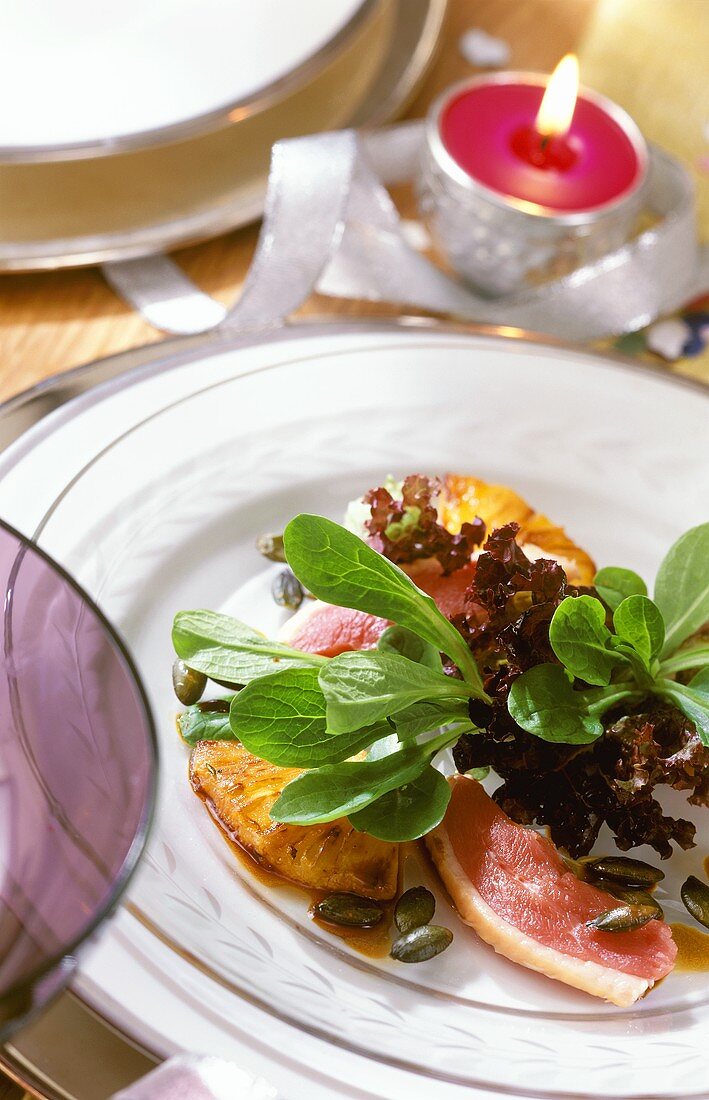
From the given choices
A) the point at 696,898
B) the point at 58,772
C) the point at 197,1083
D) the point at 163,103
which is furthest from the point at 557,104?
the point at 197,1083

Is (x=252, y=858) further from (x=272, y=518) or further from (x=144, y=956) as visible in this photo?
(x=272, y=518)

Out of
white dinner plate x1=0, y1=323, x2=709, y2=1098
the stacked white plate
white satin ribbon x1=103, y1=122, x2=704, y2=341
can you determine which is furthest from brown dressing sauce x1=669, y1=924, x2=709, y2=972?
the stacked white plate

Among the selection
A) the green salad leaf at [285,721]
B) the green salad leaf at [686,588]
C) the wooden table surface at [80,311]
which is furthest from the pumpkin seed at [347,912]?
the wooden table surface at [80,311]

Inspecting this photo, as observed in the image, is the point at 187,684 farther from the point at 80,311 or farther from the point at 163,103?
the point at 163,103

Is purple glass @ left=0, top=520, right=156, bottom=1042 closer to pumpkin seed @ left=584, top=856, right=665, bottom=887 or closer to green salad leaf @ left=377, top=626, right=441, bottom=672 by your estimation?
green salad leaf @ left=377, top=626, right=441, bottom=672

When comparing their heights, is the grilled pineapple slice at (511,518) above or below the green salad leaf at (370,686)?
below

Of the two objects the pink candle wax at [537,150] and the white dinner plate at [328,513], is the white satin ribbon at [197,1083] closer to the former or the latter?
the white dinner plate at [328,513]
